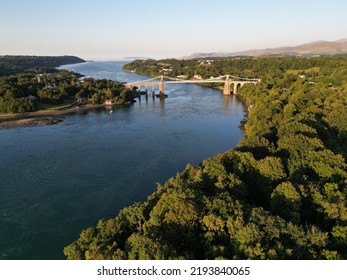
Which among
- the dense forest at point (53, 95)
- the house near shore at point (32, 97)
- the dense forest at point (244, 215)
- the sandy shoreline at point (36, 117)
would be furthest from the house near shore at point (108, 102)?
the dense forest at point (244, 215)

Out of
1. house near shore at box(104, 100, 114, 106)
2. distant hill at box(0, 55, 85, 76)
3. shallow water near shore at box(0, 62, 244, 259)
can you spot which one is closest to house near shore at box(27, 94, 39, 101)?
shallow water near shore at box(0, 62, 244, 259)

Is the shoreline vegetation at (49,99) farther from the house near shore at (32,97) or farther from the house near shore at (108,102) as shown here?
the house near shore at (108,102)

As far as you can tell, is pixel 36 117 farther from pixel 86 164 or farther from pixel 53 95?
pixel 86 164

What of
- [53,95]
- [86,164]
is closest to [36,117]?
[53,95]

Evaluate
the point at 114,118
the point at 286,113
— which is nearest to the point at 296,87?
the point at 286,113

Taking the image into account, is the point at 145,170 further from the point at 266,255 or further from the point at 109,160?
the point at 266,255

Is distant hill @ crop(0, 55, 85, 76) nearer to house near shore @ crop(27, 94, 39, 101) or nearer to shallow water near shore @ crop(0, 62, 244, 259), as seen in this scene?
house near shore @ crop(27, 94, 39, 101)
